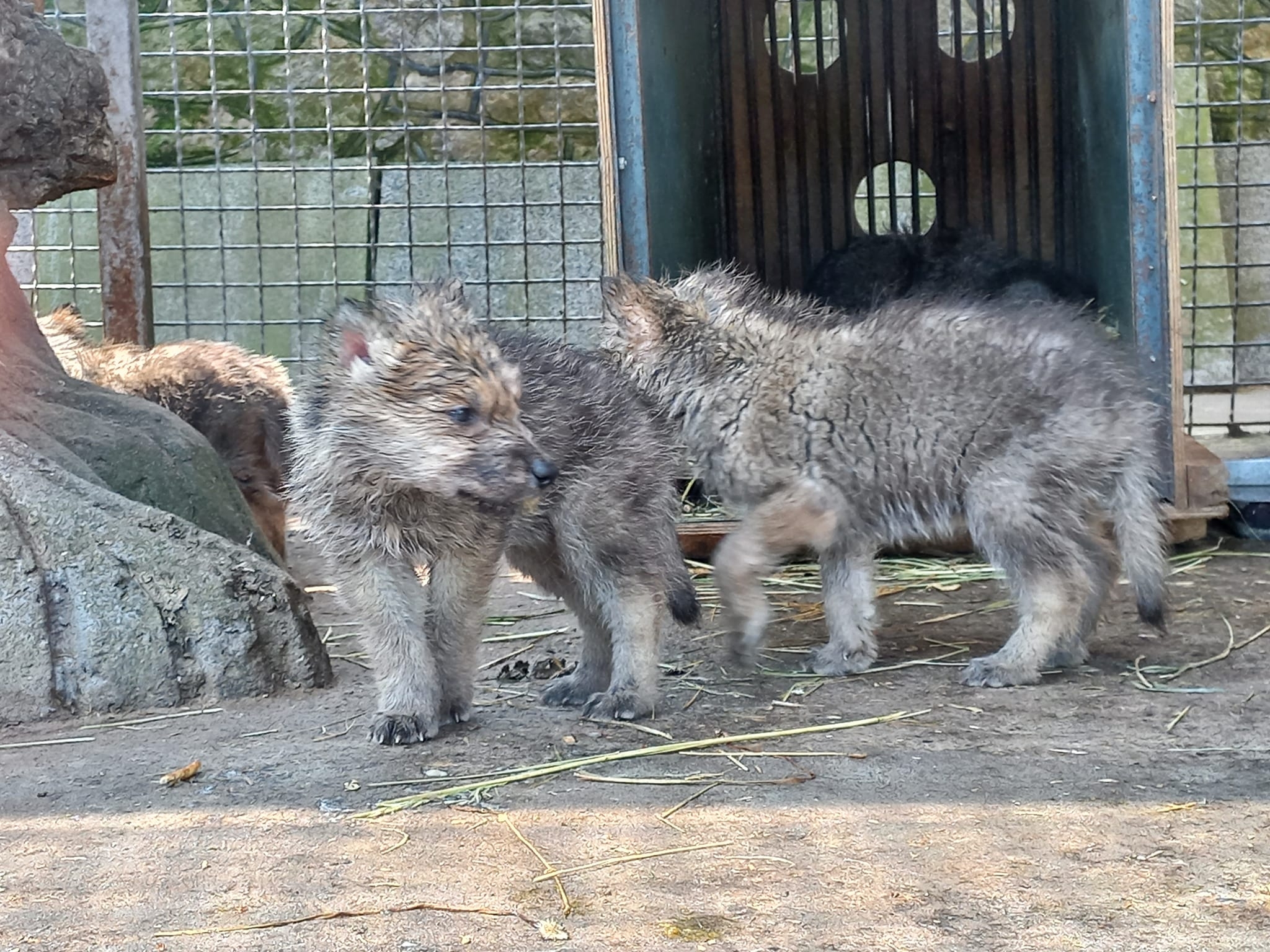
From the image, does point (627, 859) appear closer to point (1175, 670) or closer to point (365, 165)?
point (1175, 670)

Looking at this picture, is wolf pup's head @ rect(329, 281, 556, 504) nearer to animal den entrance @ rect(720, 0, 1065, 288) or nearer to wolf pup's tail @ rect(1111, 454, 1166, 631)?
wolf pup's tail @ rect(1111, 454, 1166, 631)

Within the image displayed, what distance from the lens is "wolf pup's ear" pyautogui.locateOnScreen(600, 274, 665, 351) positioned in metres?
4.75

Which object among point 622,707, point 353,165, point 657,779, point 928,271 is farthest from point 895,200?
point 657,779

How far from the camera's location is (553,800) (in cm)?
334

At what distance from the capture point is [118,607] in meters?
4.17

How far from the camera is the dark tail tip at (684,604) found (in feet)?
14.2

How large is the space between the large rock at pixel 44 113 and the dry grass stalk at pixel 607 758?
2.67m

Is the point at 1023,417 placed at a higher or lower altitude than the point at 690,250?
lower

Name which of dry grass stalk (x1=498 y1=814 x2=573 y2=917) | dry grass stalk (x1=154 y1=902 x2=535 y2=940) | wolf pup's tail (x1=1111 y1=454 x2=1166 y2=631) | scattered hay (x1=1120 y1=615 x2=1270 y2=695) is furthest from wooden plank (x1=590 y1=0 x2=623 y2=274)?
dry grass stalk (x1=154 y1=902 x2=535 y2=940)

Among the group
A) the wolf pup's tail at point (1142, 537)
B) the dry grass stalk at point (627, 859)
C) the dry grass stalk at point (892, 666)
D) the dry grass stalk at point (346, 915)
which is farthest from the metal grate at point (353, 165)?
the dry grass stalk at point (346, 915)

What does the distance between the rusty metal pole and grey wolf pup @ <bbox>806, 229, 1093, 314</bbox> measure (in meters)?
3.00

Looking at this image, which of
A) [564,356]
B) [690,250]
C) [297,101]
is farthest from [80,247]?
[564,356]

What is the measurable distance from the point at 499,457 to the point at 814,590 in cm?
243

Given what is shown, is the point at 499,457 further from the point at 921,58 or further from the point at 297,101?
the point at 297,101
